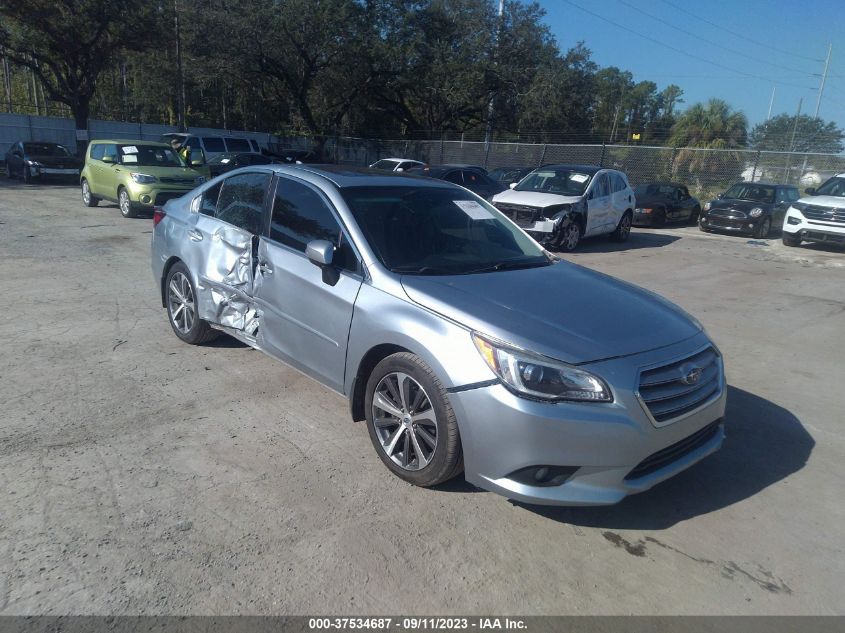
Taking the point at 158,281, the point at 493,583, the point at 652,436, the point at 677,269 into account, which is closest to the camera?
the point at 493,583

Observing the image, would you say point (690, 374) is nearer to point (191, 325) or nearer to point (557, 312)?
point (557, 312)

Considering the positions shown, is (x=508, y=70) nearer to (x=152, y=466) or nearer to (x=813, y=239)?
(x=813, y=239)

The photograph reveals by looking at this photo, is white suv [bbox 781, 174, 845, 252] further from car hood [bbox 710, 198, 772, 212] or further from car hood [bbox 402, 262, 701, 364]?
car hood [bbox 402, 262, 701, 364]

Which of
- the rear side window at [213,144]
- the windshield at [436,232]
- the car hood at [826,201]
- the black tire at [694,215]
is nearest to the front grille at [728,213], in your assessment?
the car hood at [826,201]

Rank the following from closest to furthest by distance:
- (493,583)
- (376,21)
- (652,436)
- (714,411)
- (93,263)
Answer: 1. (493,583)
2. (652,436)
3. (714,411)
4. (93,263)
5. (376,21)

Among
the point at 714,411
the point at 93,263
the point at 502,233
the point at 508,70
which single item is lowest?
the point at 93,263

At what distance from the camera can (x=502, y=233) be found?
4.70 meters

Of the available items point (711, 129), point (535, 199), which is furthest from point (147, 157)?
point (711, 129)

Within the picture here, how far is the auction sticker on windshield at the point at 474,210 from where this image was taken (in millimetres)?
4680

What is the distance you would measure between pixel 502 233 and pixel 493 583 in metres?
2.67

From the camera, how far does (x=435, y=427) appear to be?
3275 mm

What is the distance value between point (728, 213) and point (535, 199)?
7758 mm

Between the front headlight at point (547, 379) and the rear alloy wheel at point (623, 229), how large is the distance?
40.8 feet

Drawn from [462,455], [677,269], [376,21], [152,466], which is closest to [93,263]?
[152,466]
